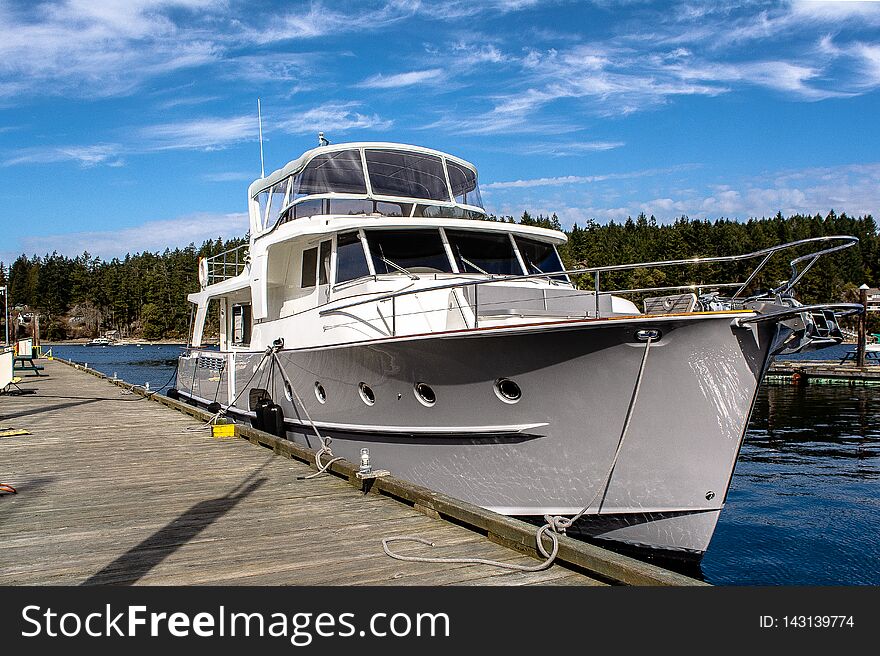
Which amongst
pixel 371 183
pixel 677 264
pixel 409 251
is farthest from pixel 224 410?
pixel 677 264

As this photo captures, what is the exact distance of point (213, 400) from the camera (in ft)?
48.2

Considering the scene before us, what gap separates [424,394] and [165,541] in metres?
3.27

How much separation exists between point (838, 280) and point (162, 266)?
105m

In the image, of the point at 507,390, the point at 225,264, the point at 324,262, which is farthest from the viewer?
the point at 225,264

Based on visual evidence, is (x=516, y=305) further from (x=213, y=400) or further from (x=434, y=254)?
(x=213, y=400)

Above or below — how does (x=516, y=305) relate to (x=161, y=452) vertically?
above

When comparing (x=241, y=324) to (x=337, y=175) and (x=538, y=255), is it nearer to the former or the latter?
(x=337, y=175)

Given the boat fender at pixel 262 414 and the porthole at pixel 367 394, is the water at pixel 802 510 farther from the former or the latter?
the boat fender at pixel 262 414

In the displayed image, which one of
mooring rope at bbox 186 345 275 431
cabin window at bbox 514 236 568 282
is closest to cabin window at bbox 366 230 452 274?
cabin window at bbox 514 236 568 282

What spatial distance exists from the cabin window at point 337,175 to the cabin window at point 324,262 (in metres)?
1.22

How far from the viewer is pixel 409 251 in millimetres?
9578

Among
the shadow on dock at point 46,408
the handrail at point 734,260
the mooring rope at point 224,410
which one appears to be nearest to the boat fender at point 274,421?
the mooring rope at point 224,410

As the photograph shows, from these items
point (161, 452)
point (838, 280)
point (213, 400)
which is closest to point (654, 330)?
point (161, 452)

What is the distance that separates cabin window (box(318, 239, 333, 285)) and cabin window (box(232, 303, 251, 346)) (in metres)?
3.90
